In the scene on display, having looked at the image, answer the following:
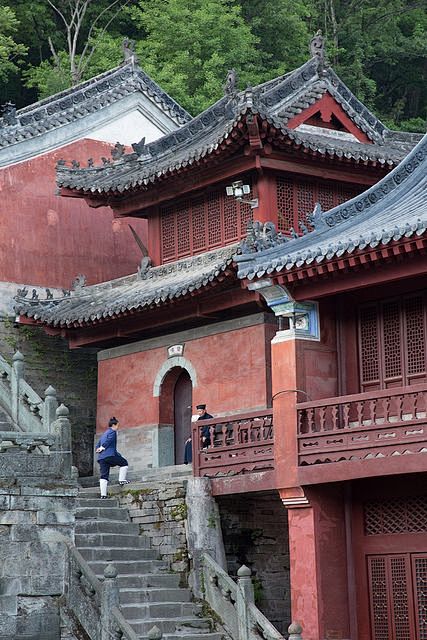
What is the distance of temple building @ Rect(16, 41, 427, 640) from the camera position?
18.9 meters

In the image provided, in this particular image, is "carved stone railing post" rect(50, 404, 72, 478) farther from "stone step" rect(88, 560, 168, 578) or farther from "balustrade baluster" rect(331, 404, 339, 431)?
"balustrade baluster" rect(331, 404, 339, 431)

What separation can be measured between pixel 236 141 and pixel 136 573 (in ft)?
26.3

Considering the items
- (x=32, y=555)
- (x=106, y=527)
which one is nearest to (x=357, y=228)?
(x=106, y=527)

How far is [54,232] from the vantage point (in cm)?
2950

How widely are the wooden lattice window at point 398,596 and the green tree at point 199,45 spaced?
23.0 m

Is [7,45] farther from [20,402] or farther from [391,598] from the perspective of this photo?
[391,598]

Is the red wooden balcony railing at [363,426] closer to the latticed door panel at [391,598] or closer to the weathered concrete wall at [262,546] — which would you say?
the latticed door panel at [391,598]

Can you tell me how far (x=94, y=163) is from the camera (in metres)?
30.7

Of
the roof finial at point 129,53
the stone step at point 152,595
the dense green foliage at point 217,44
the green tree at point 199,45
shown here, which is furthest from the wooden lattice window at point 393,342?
the green tree at point 199,45

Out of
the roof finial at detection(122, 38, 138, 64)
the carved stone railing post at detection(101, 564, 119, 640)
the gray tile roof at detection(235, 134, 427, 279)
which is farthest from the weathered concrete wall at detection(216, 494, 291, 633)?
the roof finial at detection(122, 38, 138, 64)

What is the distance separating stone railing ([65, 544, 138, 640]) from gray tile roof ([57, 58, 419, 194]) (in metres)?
8.44

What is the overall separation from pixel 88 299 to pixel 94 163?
485cm

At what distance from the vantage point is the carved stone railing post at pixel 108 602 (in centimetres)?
1831

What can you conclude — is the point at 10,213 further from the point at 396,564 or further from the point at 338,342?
Result: the point at 396,564
